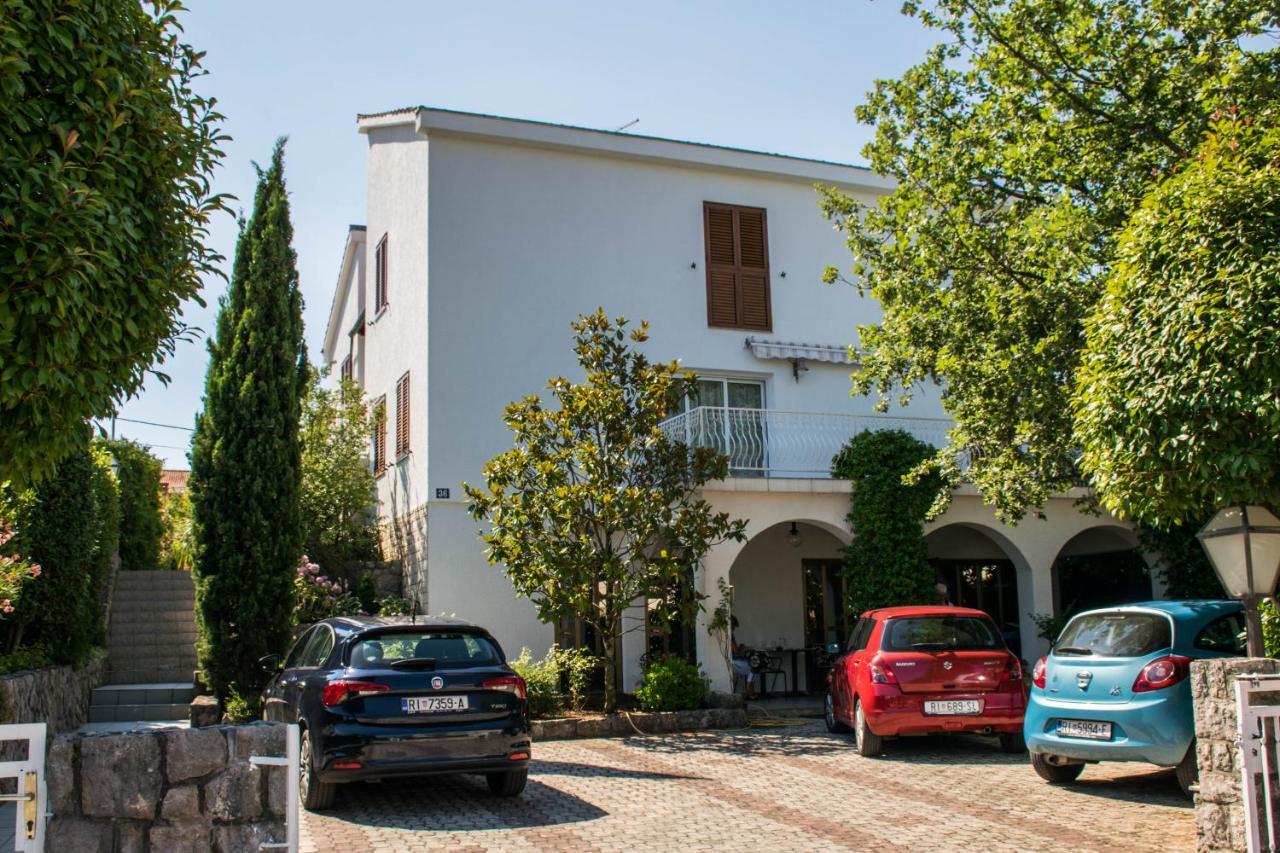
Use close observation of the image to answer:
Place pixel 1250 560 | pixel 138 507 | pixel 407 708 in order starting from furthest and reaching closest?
pixel 138 507 → pixel 407 708 → pixel 1250 560

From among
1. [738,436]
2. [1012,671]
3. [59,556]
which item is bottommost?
[1012,671]

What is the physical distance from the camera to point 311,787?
8.79m

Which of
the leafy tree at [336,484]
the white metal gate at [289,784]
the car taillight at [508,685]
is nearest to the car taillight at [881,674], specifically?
the car taillight at [508,685]

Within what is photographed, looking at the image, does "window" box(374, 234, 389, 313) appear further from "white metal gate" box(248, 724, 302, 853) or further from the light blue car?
"white metal gate" box(248, 724, 302, 853)

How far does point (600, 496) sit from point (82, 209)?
9.70m

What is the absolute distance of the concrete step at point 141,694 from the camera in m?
14.4

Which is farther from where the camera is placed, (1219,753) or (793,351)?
(793,351)

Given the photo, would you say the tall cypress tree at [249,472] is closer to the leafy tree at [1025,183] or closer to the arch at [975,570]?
the leafy tree at [1025,183]

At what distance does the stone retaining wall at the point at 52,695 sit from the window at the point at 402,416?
5723mm

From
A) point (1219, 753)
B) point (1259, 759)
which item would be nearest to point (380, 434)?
point (1219, 753)

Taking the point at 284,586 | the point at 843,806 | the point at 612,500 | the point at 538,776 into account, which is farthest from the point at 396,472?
the point at 843,806

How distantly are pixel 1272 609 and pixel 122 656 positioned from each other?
1487 cm

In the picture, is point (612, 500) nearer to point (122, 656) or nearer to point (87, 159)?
point (122, 656)

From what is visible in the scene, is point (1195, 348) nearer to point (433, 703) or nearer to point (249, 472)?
point (433, 703)
